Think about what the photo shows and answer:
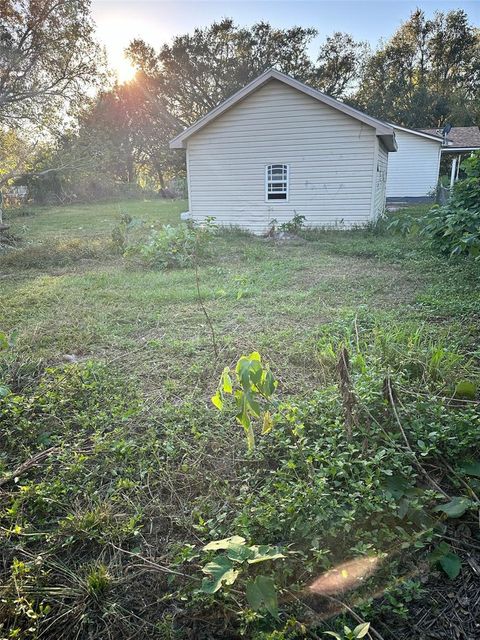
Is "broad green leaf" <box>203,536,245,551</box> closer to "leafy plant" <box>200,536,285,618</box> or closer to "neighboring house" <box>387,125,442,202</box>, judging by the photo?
"leafy plant" <box>200,536,285,618</box>

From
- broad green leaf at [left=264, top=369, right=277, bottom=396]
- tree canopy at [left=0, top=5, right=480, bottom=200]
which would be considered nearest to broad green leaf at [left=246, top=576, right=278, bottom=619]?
broad green leaf at [left=264, top=369, right=277, bottom=396]

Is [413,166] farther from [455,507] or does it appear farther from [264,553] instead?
[264,553]

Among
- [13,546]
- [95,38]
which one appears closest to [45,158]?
[95,38]

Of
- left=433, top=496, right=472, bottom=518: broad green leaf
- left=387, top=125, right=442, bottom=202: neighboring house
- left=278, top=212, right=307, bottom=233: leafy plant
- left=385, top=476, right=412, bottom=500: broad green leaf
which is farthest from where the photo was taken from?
left=387, top=125, right=442, bottom=202: neighboring house

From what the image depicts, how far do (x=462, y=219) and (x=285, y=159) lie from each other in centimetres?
774

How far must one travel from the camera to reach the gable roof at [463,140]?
67.9 ft

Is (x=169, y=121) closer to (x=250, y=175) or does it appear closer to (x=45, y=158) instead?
(x=45, y=158)

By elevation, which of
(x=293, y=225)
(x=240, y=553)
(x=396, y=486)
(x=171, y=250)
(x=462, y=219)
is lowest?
(x=396, y=486)

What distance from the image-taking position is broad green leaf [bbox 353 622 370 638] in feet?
4.14

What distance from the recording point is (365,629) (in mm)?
1270

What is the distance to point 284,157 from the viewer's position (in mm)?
11477

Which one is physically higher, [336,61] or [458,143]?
[336,61]

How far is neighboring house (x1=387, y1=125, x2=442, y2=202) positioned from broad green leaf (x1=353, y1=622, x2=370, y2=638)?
2237 cm

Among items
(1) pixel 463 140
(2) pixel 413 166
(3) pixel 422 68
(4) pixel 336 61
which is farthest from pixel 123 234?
(3) pixel 422 68
